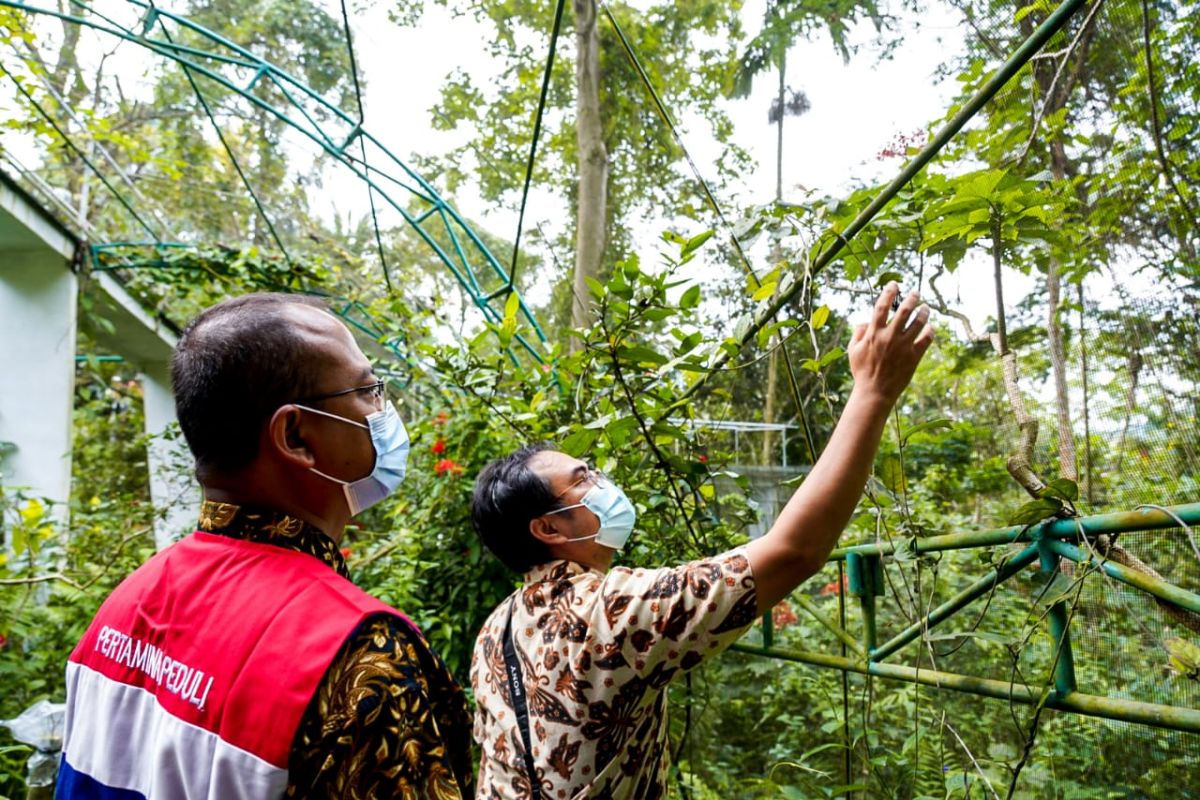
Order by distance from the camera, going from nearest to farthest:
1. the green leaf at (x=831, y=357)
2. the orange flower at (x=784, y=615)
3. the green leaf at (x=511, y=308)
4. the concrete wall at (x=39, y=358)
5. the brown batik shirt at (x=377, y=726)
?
the brown batik shirt at (x=377, y=726)
the green leaf at (x=831, y=357)
the green leaf at (x=511, y=308)
the orange flower at (x=784, y=615)
the concrete wall at (x=39, y=358)

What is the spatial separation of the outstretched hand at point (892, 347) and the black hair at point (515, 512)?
2.52 feet

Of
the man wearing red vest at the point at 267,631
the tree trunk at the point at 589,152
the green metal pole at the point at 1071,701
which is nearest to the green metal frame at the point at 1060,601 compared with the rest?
the green metal pole at the point at 1071,701

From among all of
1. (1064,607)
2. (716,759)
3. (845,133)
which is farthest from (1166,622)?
(845,133)

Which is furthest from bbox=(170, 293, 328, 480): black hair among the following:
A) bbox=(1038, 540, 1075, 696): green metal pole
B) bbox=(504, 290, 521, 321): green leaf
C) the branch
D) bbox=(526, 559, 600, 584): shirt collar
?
the branch

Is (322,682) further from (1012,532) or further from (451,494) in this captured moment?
(451,494)

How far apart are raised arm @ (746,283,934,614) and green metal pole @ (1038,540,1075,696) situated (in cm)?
42

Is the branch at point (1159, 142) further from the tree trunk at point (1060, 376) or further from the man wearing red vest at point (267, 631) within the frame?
the man wearing red vest at point (267, 631)

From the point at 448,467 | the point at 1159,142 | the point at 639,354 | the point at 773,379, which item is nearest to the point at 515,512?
the point at 639,354

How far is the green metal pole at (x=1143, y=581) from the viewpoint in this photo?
38.5 inches

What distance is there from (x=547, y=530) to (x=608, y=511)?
0.46 ft

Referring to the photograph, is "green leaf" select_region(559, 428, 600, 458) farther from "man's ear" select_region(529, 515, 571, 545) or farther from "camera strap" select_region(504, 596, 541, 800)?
"camera strap" select_region(504, 596, 541, 800)

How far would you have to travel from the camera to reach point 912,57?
241 cm

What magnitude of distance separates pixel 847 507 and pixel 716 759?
2.88 meters

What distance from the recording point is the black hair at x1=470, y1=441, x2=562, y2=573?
5.15ft
